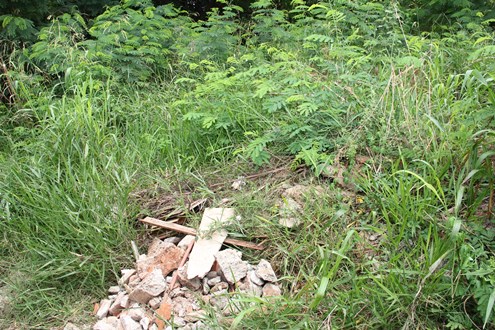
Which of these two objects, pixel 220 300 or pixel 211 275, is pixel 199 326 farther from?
pixel 211 275

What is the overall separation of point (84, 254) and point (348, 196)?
1808 mm

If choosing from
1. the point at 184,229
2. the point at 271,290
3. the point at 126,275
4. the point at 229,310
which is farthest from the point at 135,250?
the point at 271,290

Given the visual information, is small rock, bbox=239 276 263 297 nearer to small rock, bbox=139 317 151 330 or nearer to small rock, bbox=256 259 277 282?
small rock, bbox=256 259 277 282

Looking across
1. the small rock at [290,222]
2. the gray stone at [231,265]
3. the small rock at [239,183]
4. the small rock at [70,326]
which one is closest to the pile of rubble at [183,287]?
the gray stone at [231,265]

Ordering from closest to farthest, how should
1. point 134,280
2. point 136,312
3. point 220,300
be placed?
point 220,300 → point 136,312 → point 134,280

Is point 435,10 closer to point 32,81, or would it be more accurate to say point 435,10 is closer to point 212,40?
point 212,40

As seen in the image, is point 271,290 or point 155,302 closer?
point 271,290

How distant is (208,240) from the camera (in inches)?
125

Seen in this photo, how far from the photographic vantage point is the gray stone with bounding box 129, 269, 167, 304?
2.95m

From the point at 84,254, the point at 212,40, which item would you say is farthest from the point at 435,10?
the point at 84,254

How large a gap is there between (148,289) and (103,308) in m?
0.35

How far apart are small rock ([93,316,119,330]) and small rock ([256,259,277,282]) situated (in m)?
0.88

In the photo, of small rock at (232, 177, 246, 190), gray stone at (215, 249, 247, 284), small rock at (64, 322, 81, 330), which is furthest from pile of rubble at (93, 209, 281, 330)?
small rock at (232, 177, 246, 190)

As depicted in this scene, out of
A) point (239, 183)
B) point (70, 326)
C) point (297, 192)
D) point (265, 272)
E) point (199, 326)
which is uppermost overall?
point (297, 192)
